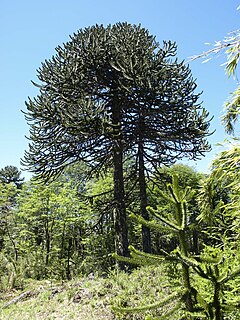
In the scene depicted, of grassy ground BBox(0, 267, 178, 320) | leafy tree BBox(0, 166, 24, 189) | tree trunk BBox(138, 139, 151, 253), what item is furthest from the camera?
leafy tree BBox(0, 166, 24, 189)

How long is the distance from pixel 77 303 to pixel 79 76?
6.94 meters

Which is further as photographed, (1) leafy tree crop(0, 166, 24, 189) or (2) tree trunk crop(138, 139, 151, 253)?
(1) leafy tree crop(0, 166, 24, 189)

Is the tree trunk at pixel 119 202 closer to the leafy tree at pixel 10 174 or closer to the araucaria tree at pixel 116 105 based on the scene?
the araucaria tree at pixel 116 105

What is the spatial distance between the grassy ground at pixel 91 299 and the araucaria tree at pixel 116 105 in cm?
292

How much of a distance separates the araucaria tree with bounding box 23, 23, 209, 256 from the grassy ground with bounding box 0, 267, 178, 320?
2.92 m

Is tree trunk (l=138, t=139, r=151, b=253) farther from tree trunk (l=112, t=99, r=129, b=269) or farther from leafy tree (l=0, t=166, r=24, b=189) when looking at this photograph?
leafy tree (l=0, t=166, r=24, b=189)

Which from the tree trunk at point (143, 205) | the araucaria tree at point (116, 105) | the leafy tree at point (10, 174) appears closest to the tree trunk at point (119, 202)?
the araucaria tree at point (116, 105)

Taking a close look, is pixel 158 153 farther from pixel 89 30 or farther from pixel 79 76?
pixel 89 30

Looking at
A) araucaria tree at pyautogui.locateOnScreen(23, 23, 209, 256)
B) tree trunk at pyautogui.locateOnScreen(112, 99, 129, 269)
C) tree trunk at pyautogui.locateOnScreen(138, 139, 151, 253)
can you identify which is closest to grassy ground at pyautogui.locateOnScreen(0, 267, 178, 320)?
tree trunk at pyautogui.locateOnScreen(112, 99, 129, 269)

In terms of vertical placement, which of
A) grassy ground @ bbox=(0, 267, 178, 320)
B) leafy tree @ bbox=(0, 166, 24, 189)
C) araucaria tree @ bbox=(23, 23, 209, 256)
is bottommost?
grassy ground @ bbox=(0, 267, 178, 320)

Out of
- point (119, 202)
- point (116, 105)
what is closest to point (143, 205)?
point (119, 202)

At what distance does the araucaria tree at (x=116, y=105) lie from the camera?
30.4 feet

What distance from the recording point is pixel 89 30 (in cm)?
1045

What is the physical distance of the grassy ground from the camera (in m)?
5.07
